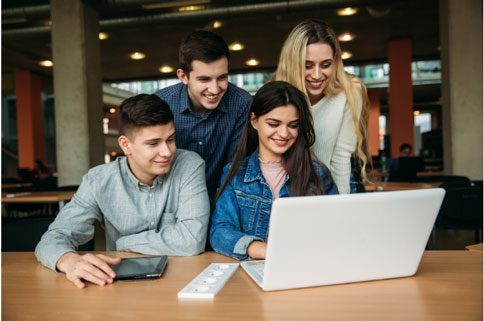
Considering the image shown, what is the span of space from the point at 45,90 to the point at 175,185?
11695 mm

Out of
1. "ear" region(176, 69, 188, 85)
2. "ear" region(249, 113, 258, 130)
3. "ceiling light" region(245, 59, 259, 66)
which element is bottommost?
"ear" region(249, 113, 258, 130)

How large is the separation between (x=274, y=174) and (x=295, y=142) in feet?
0.55

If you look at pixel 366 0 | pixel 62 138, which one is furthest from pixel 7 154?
pixel 366 0

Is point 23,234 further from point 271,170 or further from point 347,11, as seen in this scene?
point 347,11

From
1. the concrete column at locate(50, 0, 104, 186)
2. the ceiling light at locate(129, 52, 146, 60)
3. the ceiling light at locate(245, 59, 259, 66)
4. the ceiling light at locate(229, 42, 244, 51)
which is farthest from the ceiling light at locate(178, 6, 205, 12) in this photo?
the ceiling light at locate(245, 59, 259, 66)

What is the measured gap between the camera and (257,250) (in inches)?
50.4

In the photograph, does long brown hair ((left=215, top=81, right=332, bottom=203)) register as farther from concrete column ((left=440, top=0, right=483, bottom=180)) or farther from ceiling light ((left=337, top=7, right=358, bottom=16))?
ceiling light ((left=337, top=7, right=358, bottom=16))

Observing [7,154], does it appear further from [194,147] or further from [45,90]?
[194,147]

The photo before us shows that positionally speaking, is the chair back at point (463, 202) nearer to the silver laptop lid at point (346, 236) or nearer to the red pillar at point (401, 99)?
the silver laptop lid at point (346, 236)

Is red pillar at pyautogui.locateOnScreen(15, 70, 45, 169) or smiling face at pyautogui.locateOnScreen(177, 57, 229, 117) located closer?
smiling face at pyautogui.locateOnScreen(177, 57, 229, 117)

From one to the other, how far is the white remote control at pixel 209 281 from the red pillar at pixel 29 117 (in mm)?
10297

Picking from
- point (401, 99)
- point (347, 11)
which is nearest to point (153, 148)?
point (347, 11)

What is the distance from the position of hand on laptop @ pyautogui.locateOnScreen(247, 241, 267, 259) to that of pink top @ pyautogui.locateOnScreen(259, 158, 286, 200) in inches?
15.1

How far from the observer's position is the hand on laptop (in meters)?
1.27
